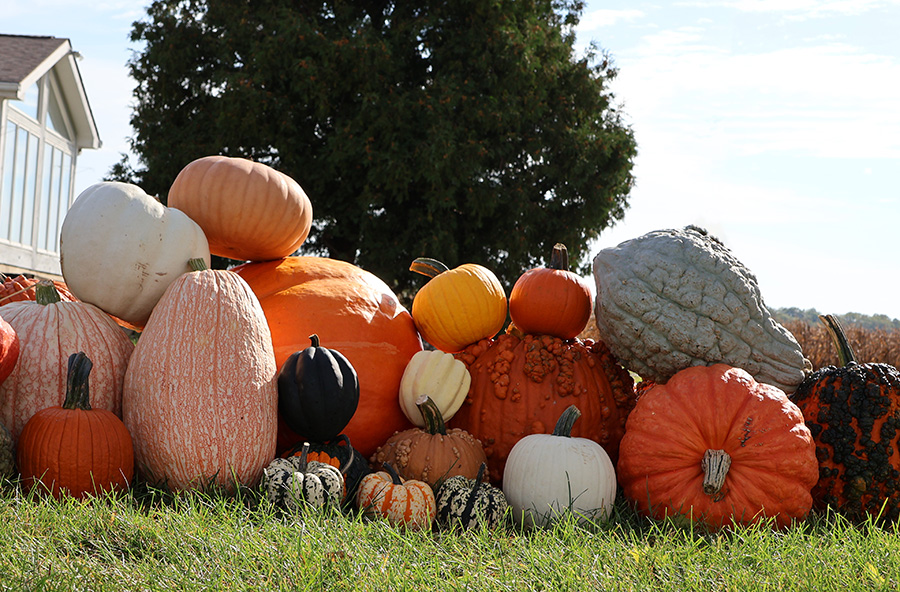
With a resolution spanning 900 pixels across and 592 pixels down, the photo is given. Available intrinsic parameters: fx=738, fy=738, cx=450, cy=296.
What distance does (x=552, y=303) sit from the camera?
4.02 metres

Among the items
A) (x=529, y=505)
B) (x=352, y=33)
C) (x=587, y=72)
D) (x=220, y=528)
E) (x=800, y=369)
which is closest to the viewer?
(x=220, y=528)

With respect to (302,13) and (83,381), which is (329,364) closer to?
(83,381)

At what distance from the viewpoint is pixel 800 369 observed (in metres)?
3.80

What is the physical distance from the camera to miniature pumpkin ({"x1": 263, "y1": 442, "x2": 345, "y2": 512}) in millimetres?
2922

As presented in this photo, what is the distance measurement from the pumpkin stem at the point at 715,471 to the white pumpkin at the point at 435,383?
3.93 ft

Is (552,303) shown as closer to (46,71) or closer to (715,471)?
(715,471)

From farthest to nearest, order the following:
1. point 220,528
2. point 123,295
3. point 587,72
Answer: point 587,72
point 123,295
point 220,528

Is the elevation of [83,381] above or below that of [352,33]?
below

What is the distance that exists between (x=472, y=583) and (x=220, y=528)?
931 millimetres

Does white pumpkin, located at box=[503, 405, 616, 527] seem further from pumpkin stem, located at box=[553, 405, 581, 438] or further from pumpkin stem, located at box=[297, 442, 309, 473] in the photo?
pumpkin stem, located at box=[297, 442, 309, 473]

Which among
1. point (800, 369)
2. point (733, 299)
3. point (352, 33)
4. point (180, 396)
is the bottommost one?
point (180, 396)

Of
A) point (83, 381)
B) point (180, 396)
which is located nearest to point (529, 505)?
A: point (180, 396)

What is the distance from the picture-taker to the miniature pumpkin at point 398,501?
9.70ft


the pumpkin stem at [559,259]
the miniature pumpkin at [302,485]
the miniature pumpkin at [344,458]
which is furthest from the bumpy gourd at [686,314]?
the miniature pumpkin at [302,485]
